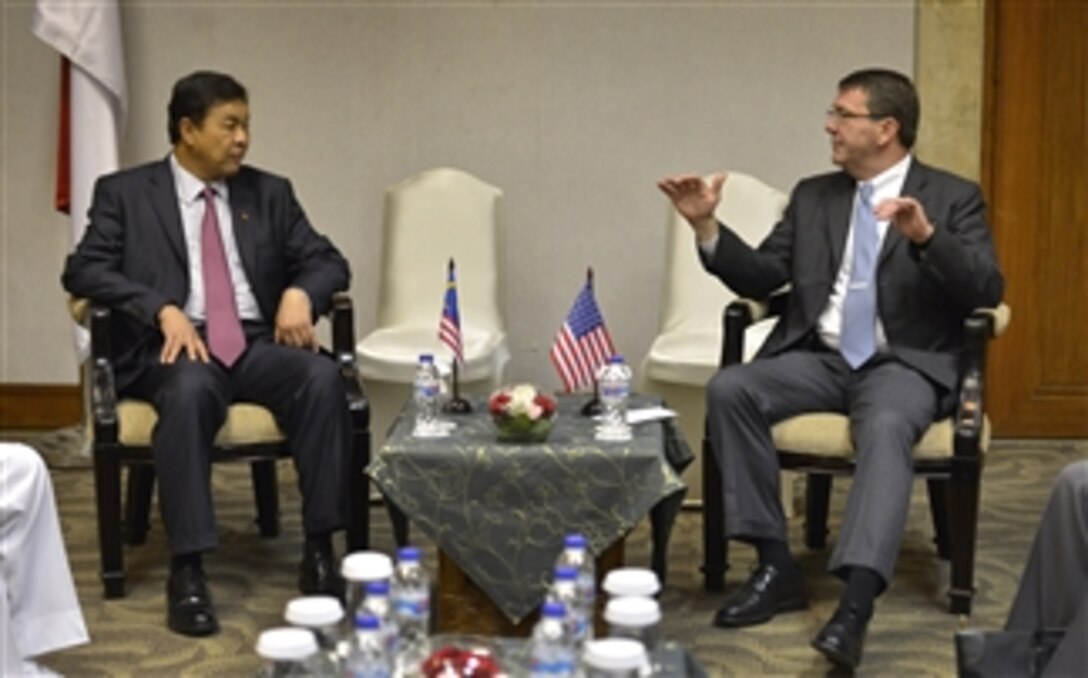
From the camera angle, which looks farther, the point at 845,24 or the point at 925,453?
the point at 845,24

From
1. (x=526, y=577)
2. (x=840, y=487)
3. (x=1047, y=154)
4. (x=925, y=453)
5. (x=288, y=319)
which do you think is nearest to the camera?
(x=526, y=577)

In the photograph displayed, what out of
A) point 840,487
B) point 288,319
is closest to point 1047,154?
point 840,487

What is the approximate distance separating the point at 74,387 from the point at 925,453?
3.44m

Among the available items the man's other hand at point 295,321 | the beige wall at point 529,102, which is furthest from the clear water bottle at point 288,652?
the beige wall at point 529,102

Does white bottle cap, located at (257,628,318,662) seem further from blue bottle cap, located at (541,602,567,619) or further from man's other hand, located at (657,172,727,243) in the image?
man's other hand, located at (657,172,727,243)

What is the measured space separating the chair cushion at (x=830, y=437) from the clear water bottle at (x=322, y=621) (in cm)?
190

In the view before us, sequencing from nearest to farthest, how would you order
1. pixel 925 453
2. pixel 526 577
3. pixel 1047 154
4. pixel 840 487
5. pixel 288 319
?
1. pixel 526 577
2. pixel 925 453
3. pixel 288 319
4. pixel 840 487
5. pixel 1047 154

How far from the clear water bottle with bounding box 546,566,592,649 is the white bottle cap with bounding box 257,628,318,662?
38 cm

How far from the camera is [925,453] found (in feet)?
15.0

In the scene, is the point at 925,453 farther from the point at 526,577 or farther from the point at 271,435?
the point at 271,435

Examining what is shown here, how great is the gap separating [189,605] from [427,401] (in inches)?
31.2

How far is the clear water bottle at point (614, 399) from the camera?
4375mm

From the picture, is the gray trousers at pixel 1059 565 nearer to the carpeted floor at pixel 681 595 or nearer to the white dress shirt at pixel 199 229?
the carpeted floor at pixel 681 595

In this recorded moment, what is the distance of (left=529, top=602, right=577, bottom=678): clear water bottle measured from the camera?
280 cm
